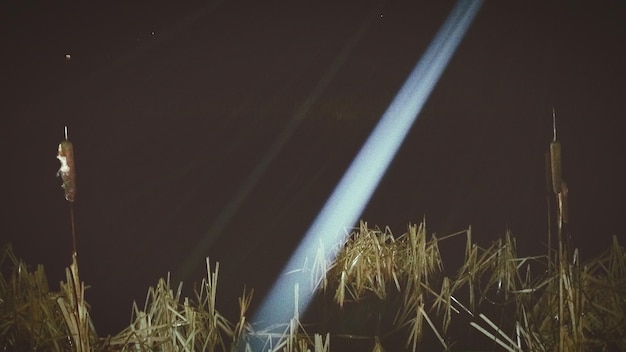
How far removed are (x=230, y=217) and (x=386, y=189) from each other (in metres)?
1.35

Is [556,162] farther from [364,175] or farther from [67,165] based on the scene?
[364,175]

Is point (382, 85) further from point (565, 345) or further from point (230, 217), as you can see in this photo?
point (565, 345)

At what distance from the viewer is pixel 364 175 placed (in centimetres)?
474

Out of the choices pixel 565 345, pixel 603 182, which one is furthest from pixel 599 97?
pixel 565 345

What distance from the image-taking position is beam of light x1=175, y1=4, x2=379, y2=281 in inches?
124

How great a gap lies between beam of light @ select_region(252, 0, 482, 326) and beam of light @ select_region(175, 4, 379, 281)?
615 millimetres

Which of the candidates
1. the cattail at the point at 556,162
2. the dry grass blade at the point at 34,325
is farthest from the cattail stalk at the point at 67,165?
the cattail at the point at 556,162

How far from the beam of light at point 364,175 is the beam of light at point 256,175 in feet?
2.02

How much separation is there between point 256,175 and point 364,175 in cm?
101

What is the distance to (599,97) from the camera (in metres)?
4.89

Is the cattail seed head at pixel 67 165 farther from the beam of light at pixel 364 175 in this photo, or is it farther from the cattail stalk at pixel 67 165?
the beam of light at pixel 364 175

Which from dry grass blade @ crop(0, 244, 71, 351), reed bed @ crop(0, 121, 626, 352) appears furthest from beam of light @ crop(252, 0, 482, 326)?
dry grass blade @ crop(0, 244, 71, 351)

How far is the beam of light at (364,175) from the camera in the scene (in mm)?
2493

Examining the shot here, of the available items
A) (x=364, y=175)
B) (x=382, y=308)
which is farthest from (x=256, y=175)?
(x=382, y=308)
